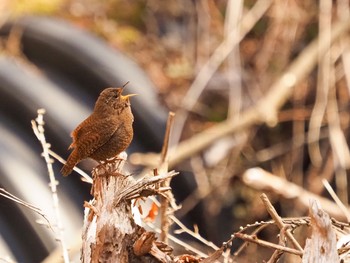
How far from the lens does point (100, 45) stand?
4.79m

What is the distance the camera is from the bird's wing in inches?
76.7

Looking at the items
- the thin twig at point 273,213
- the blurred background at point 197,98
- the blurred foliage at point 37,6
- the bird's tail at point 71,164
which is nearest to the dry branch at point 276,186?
the blurred background at point 197,98

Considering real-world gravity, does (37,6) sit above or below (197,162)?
above

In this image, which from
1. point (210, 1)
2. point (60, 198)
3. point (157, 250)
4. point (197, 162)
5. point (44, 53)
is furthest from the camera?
point (210, 1)

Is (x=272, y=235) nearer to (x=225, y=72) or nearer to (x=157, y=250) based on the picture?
(x=225, y=72)

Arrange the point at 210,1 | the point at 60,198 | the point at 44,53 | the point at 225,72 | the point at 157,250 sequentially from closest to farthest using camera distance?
the point at 157,250
the point at 60,198
the point at 44,53
the point at 225,72
the point at 210,1

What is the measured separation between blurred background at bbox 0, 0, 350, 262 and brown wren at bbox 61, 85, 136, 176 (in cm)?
139

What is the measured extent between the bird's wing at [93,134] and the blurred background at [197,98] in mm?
1388

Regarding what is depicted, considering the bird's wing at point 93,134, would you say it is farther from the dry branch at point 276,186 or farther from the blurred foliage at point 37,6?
the blurred foliage at point 37,6

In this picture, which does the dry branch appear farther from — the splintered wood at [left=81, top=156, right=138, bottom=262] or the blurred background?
the splintered wood at [left=81, top=156, right=138, bottom=262]

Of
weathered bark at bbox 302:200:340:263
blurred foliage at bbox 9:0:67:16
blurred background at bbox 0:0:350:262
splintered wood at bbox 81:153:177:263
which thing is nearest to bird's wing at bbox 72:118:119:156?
splintered wood at bbox 81:153:177:263

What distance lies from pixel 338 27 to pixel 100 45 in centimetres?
149

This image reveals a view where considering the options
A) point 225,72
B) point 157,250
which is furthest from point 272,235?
point 157,250

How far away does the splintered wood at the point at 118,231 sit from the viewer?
183cm
